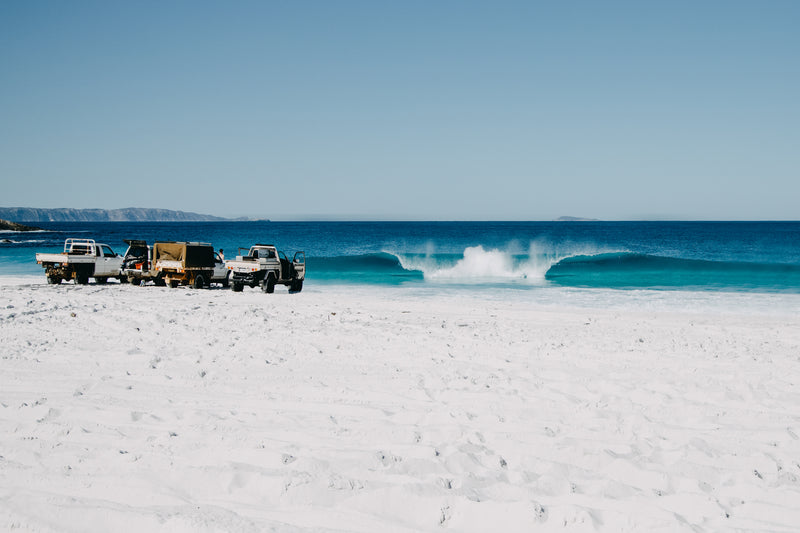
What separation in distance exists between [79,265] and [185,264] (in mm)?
4685

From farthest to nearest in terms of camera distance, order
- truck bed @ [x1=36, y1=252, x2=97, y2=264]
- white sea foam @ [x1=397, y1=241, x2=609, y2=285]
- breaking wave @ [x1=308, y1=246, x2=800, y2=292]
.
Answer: white sea foam @ [x1=397, y1=241, x2=609, y2=285] → breaking wave @ [x1=308, y1=246, x2=800, y2=292] → truck bed @ [x1=36, y1=252, x2=97, y2=264]

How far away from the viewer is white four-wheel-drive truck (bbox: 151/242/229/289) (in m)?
21.5

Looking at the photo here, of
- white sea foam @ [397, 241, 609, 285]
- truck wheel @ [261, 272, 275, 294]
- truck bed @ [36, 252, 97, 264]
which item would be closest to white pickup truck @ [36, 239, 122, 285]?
truck bed @ [36, 252, 97, 264]

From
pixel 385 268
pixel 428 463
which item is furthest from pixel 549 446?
pixel 385 268

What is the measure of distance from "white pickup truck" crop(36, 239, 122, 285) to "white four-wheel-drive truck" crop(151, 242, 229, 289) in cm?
207

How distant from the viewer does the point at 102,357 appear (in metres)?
8.94

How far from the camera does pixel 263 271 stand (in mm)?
21438

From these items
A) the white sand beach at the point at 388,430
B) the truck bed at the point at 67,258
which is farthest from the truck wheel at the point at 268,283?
the white sand beach at the point at 388,430

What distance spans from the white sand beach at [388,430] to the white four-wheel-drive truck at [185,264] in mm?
9499

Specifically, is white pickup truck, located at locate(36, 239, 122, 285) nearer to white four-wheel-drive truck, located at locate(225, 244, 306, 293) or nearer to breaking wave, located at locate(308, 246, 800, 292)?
white four-wheel-drive truck, located at locate(225, 244, 306, 293)

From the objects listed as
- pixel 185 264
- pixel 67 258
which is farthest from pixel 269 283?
pixel 67 258

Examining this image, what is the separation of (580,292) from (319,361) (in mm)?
18157

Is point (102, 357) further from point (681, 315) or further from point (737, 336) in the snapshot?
point (681, 315)

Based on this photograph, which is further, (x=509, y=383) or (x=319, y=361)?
(x=319, y=361)
